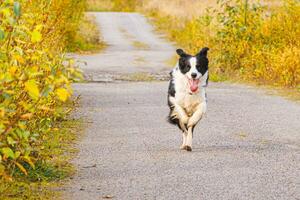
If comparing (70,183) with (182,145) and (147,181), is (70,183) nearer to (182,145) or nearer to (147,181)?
(147,181)

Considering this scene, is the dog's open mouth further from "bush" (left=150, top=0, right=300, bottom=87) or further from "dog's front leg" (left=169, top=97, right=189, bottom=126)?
"bush" (left=150, top=0, right=300, bottom=87)

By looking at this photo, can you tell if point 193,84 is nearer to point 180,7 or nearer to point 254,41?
point 254,41

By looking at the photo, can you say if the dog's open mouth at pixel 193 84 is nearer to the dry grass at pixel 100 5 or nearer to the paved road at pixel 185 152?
the paved road at pixel 185 152

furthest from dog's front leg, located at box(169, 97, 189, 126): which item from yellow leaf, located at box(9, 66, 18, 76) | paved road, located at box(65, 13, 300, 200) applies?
yellow leaf, located at box(9, 66, 18, 76)

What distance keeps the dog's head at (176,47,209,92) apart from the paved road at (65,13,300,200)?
78cm

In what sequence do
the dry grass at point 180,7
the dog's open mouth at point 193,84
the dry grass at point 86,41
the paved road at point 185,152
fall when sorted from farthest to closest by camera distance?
the dry grass at point 180,7, the dry grass at point 86,41, the dog's open mouth at point 193,84, the paved road at point 185,152

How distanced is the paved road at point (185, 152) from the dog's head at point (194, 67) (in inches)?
30.7

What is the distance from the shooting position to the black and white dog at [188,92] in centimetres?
984

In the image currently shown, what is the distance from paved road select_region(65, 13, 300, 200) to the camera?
755 centimetres

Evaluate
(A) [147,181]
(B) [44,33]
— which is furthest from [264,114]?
(A) [147,181]

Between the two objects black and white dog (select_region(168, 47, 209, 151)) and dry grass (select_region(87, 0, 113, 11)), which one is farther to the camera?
dry grass (select_region(87, 0, 113, 11))

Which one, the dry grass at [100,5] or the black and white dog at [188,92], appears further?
the dry grass at [100,5]

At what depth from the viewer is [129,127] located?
11797mm

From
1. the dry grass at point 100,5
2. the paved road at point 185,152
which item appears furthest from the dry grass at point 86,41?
the dry grass at point 100,5
